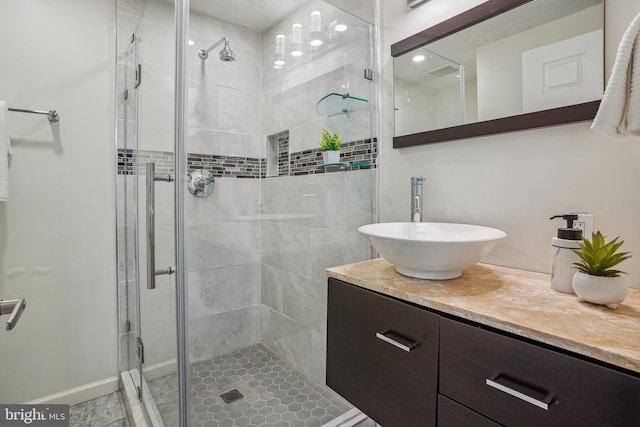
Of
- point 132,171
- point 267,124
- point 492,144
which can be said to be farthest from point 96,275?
point 492,144

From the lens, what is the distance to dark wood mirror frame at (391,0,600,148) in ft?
3.26

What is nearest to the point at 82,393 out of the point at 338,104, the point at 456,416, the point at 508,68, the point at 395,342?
the point at 395,342

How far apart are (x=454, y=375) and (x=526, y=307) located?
24cm

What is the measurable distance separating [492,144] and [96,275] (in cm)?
218

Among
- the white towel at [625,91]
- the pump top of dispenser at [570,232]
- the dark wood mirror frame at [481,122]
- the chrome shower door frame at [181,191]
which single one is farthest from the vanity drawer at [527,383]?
the chrome shower door frame at [181,191]

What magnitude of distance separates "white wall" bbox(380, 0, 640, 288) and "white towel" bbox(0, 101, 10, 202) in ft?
5.93

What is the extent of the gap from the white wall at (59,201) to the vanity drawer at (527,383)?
1.98 meters

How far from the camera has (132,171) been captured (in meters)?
1.80

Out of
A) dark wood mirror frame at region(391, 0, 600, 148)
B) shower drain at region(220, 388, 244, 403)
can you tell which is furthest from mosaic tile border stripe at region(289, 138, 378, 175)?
shower drain at region(220, 388, 244, 403)

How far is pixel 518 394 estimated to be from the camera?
2.05 ft

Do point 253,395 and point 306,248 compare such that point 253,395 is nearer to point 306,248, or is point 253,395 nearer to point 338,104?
point 306,248

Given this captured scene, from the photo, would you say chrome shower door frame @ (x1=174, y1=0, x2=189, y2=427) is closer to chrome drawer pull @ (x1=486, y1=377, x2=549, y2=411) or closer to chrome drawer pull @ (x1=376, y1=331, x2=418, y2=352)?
chrome drawer pull @ (x1=376, y1=331, x2=418, y2=352)

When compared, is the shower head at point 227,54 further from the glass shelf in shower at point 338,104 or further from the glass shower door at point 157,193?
the glass shelf in shower at point 338,104

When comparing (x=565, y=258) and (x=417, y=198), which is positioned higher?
(x=417, y=198)
